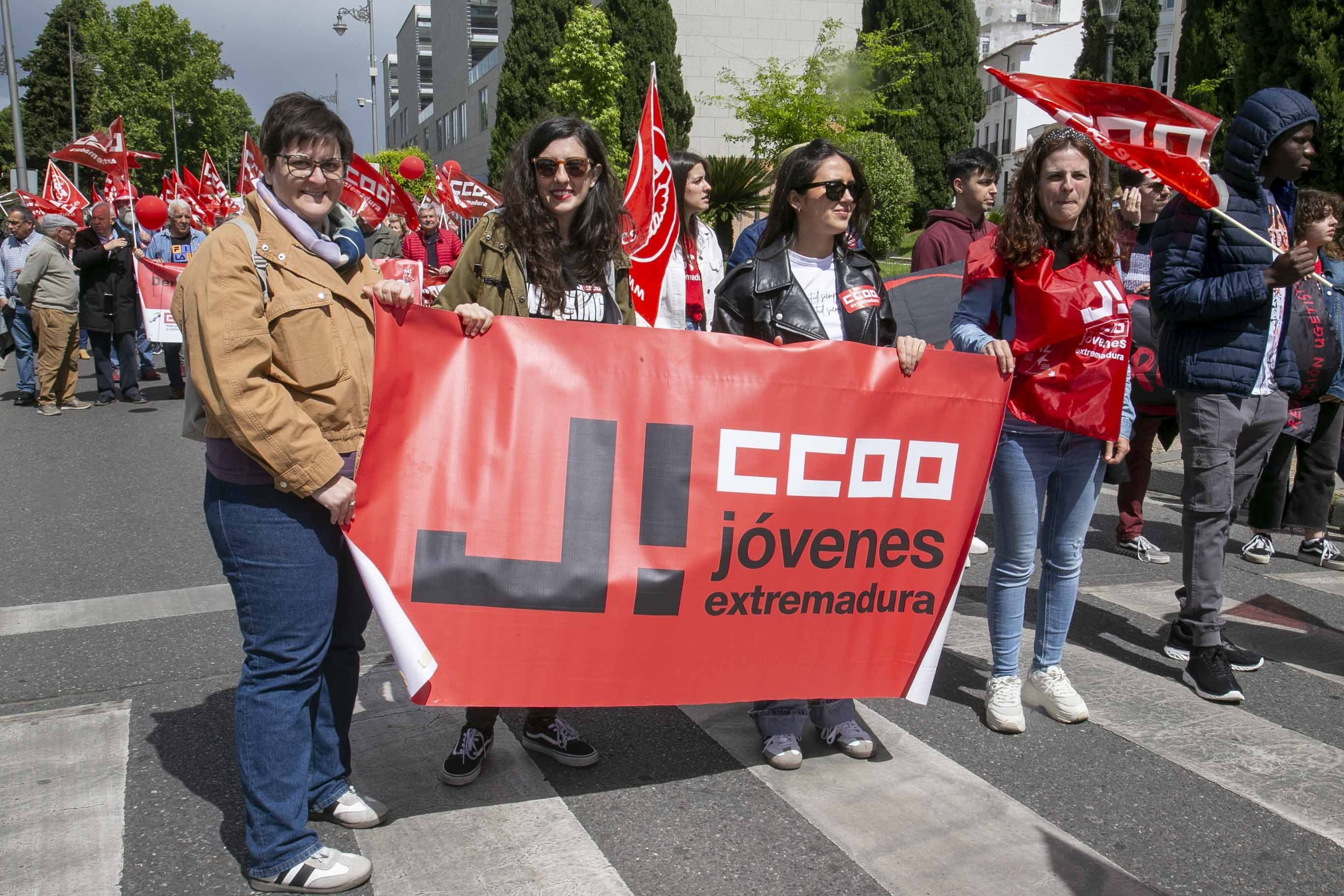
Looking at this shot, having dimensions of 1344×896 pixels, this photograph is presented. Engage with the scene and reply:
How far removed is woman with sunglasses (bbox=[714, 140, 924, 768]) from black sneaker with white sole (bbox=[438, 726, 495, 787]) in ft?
2.92

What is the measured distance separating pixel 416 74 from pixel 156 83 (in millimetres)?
20724

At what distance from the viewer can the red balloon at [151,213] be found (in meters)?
13.9

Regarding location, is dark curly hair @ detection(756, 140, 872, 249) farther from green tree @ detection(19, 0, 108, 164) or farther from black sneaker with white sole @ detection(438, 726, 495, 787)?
green tree @ detection(19, 0, 108, 164)

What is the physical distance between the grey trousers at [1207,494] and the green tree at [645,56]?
3871cm

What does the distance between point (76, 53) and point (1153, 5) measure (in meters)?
73.0

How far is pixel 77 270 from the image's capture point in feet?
39.4

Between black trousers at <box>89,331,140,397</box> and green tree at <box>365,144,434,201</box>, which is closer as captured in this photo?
black trousers at <box>89,331,140,397</box>

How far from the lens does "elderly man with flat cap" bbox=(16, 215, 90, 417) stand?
38.3 ft

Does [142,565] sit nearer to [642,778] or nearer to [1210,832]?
[642,778]

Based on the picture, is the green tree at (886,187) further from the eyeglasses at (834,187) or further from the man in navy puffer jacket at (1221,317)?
the eyeglasses at (834,187)

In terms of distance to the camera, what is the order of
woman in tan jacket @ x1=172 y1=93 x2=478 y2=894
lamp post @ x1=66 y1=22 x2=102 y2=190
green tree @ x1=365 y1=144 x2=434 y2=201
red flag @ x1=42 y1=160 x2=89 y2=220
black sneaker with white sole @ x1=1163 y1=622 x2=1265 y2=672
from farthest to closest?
lamp post @ x1=66 y1=22 x2=102 y2=190 < green tree @ x1=365 y1=144 x2=434 y2=201 < red flag @ x1=42 y1=160 x2=89 y2=220 < black sneaker with white sole @ x1=1163 y1=622 x2=1265 y2=672 < woman in tan jacket @ x1=172 y1=93 x2=478 y2=894

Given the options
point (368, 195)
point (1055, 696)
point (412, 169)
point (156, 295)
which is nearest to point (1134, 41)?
point (412, 169)

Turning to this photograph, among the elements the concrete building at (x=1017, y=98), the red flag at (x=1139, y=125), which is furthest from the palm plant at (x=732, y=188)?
the concrete building at (x=1017, y=98)

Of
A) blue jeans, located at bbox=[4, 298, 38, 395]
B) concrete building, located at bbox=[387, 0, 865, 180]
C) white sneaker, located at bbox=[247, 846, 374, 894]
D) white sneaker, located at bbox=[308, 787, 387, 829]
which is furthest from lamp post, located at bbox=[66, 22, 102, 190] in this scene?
white sneaker, located at bbox=[247, 846, 374, 894]
